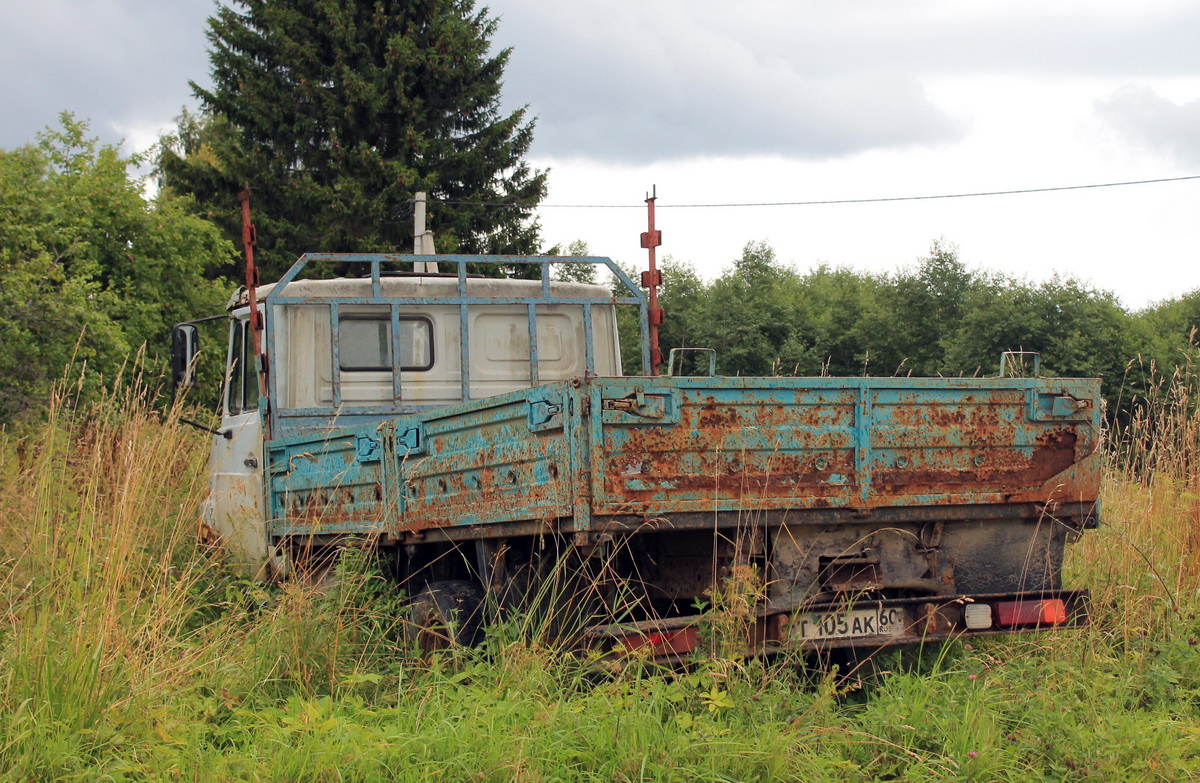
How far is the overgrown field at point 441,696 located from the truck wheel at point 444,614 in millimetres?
150

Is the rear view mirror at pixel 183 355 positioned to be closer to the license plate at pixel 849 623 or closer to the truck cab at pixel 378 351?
the truck cab at pixel 378 351

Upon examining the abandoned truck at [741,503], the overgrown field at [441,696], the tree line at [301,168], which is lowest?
the overgrown field at [441,696]

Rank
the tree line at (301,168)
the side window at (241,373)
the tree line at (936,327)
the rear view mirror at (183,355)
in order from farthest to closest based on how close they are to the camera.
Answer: the tree line at (936,327) < the tree line at (301,168) < the side window at (241,373) < the rear view mirror at (183,355)

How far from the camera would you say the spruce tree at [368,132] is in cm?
2312

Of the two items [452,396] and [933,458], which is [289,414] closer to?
[452,396]

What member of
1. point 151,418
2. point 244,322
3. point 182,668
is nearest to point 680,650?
point 182,668

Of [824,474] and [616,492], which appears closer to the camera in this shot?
[616,492]

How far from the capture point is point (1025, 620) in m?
5.09

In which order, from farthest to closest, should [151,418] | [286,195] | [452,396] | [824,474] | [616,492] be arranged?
[286,195]
[452,396]
[151,418]
[824,474]
[616,492]

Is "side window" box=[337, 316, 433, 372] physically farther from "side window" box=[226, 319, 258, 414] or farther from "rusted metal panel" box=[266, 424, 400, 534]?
"rusted metal panel" box=[266, 424, 400, 534]

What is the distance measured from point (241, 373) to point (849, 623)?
17.2 feet

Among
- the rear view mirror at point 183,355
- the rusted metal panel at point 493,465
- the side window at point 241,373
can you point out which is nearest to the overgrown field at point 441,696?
the rusted metal panel at point 493,465

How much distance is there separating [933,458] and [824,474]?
0.56 m

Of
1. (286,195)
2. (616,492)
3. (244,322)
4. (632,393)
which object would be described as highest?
(286,195)
